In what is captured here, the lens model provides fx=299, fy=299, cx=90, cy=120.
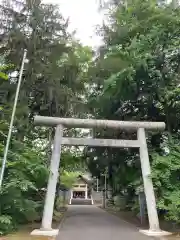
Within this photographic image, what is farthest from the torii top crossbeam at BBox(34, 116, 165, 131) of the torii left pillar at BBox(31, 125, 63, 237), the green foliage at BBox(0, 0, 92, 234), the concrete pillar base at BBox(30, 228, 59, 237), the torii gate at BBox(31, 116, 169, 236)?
the concrete pillar base at BBox(30, 228, 59, 237)

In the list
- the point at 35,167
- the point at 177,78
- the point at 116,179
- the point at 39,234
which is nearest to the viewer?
the point at 39,234

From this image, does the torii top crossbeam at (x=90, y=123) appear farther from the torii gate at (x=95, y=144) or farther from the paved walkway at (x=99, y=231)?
the paved walkway at (x=99, y=231)

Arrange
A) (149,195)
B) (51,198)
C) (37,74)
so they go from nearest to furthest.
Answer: (51,198) < (149,195) < (37,74)

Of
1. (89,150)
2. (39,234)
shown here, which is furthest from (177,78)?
(39,234)

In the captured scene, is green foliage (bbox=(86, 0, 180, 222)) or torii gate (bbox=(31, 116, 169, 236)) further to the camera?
green foliage (bbox=(86, 0, 180, 222))

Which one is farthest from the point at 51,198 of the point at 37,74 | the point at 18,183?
the point at 37,74

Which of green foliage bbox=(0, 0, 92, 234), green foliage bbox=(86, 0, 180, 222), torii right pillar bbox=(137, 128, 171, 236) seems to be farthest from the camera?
green foliage bbox=(86, 0, 180, 222)

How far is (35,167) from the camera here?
41.8 ft

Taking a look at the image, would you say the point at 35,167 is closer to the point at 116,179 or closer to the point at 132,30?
the point at 116,179

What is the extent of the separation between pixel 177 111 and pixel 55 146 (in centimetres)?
792

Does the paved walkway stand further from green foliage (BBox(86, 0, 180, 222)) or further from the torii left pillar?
green foliage (BBox(86, 0, 180, 222))

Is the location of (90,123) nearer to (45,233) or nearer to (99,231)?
(99,231)

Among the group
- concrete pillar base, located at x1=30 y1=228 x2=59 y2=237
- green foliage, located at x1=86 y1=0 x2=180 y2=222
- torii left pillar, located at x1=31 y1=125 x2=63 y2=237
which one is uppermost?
green foliage, located at x1=86 y1=0 x2=180 y2=222

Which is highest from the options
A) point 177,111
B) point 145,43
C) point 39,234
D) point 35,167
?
point 145,43
